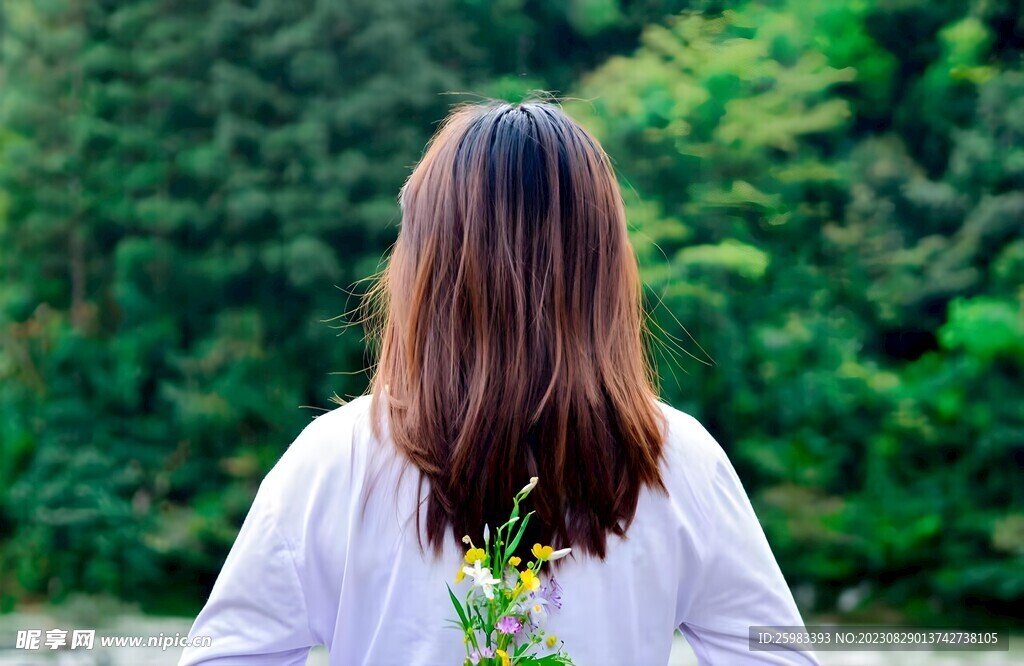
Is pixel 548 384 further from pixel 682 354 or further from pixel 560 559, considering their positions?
pixel 682 354

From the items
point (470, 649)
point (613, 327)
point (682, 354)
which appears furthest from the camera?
point (682, 354)

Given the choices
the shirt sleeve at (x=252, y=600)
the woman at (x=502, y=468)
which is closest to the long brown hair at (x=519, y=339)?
the woman at (x=502, y=468)

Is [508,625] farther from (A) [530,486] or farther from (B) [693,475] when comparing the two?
(B) [693,475]

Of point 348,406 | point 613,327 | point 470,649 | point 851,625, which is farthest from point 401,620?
point 851,625

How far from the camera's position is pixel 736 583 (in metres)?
0.87

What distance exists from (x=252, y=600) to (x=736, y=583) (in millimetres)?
443

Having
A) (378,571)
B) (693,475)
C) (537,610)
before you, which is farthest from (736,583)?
(378,571)

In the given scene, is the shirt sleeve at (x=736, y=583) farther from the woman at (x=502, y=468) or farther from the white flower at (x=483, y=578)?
the white flower at (x=483, y=578)

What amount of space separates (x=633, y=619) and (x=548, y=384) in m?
0.23

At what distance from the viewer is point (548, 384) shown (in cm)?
83

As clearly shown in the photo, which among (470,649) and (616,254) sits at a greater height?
(616,254)

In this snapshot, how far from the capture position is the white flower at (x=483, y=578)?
2.42 feet

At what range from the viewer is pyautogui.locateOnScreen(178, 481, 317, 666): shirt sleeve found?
826mm

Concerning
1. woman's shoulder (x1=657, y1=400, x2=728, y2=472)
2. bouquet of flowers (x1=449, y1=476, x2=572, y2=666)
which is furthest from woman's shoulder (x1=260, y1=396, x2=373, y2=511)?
woman's shoulder (x1=657, y1=400, x2=728, y2=472)
